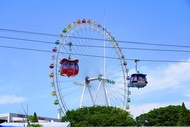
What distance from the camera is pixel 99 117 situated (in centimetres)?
6031

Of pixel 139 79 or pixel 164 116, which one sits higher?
pixel 139 79

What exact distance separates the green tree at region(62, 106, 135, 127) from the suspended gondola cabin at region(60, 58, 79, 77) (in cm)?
1562

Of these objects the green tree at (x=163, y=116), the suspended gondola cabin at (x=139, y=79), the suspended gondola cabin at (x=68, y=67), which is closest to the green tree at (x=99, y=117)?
the green tree at (x=163, y=116)

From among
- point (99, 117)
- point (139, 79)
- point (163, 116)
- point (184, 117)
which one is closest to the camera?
point (139, 79)

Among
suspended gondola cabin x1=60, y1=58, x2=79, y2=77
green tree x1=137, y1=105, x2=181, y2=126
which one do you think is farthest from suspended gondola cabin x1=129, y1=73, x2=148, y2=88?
green tree x1=137, y1=105, x2=181, y2=126

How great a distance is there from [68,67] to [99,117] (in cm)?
1750

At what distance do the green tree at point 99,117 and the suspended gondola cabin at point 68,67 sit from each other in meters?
15.6

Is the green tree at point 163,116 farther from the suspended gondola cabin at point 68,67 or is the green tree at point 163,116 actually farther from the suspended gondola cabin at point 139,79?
the suspended gondola cabin at point 68,67

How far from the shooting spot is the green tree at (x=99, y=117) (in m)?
60.0

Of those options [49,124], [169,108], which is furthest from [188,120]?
[49,124]

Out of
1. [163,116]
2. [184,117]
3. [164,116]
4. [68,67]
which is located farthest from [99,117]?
[68,67]

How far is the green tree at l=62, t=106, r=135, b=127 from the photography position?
197 feet

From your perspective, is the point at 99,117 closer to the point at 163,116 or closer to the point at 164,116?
the point at 163,116

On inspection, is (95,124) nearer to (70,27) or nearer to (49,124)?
(70,27)
